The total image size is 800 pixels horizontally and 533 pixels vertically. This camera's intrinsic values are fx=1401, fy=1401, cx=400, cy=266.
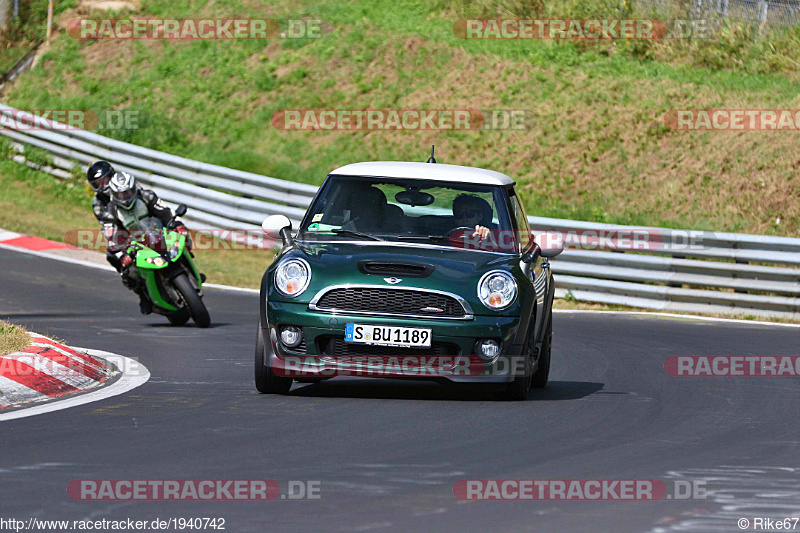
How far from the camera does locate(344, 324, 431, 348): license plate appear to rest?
8391 millimetres

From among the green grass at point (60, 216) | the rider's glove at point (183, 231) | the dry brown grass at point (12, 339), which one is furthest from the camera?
the green grass at point (60, 216)

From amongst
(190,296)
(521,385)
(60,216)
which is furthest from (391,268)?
(60,216)

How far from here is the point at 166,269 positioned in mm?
13531

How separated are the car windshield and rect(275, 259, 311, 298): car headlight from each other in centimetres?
72

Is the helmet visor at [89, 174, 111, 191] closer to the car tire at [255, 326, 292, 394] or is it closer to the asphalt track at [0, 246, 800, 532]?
the asphalt track at [0, 246, 800, 532]

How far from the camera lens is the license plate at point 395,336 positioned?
8.39 meters

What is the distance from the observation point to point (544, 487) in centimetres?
594

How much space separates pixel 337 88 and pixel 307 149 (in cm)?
236

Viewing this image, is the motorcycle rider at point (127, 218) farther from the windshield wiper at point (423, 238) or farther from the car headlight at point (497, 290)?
the car headlight at point (497, 290)

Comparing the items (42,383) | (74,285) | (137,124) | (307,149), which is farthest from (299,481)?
(137,124)

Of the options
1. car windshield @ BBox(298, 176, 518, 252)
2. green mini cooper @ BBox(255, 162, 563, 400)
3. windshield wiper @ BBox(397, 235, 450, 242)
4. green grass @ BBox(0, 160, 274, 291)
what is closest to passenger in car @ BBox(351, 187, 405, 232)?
car windshield @ BBox(298, 176, 518, 252)

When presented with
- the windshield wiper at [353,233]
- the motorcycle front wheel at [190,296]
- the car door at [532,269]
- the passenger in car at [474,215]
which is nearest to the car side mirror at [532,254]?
the car door at [532,269]

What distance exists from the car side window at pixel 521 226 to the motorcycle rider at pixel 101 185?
4.86m

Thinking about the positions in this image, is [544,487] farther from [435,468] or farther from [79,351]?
[79,351]
